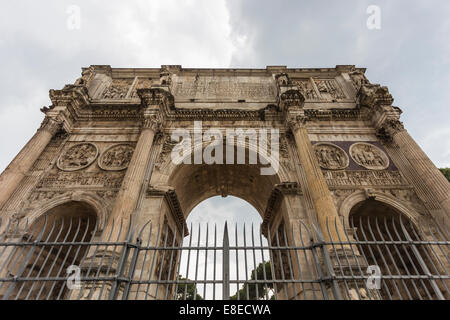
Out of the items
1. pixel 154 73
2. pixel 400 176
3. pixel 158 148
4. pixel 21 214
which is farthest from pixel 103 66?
pixel 400 176

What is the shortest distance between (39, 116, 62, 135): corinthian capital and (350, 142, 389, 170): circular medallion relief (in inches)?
523

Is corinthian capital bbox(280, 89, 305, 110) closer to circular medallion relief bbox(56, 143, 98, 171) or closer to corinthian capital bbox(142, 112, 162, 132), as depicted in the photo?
corinthian capital bbox(142, 112, 162, 132)

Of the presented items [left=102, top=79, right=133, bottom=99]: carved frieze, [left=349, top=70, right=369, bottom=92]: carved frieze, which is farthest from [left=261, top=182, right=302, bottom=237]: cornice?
[left=102, top=79, right=133, bottom=99]: carved frieze

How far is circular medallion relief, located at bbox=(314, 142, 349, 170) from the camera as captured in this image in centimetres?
961

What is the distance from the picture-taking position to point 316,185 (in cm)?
793

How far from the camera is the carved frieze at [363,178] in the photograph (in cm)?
905

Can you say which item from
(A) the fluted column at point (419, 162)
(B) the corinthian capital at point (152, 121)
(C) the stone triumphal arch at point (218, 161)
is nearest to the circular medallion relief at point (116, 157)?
(C) the stone triumphal arch at point (218, 161)

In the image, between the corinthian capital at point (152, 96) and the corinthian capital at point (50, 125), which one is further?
the corinthian capital at point (152, 96)

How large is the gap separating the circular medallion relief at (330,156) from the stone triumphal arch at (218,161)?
2.0 inches

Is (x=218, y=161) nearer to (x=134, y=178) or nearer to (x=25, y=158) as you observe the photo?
(x=134, y=178)

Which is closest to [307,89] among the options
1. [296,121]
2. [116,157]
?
[296,121]

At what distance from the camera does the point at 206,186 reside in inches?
488

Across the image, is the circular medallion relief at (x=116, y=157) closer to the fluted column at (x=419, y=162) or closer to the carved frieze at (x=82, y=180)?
the carved frieze at (x=82, y=180)
